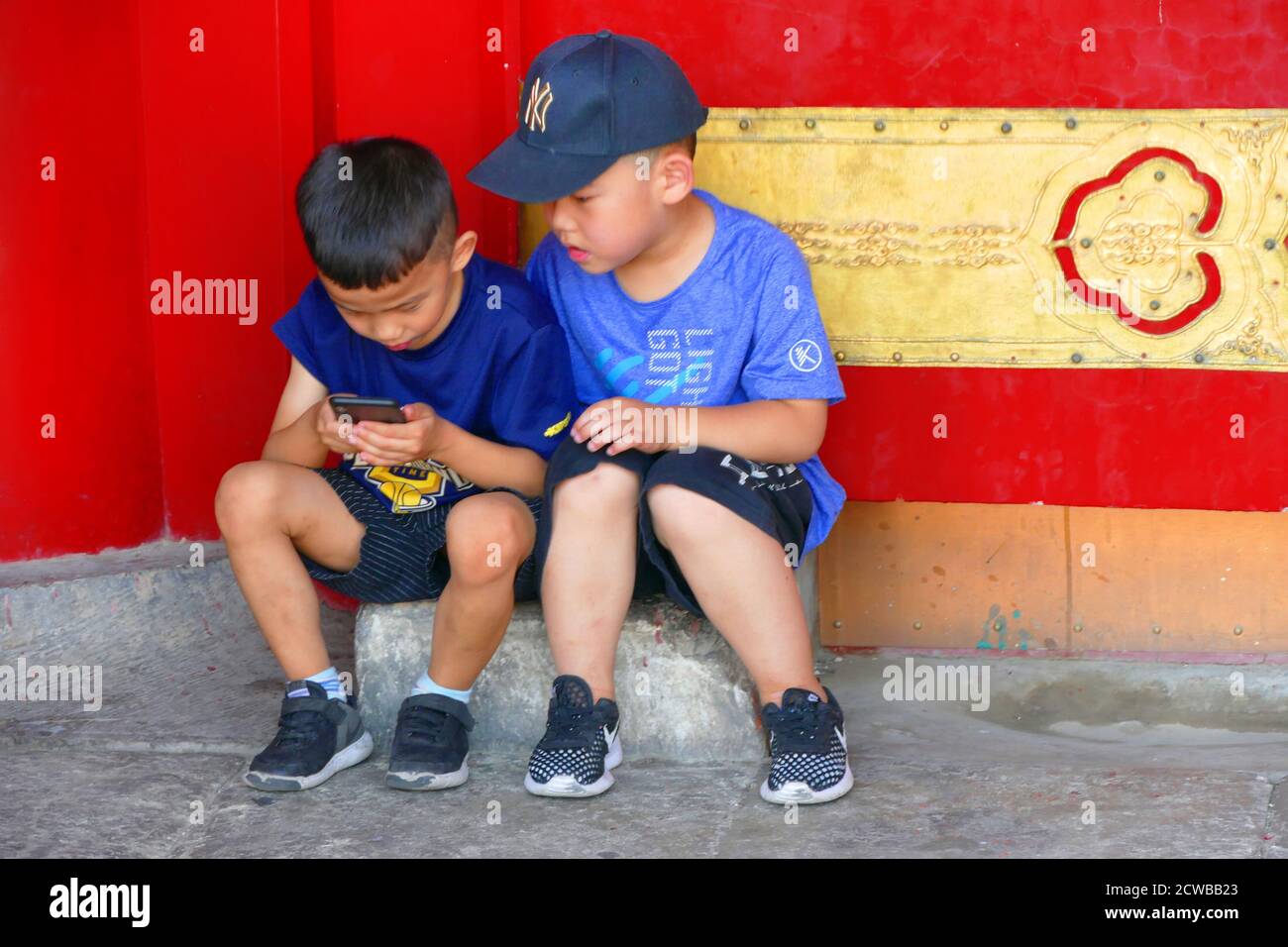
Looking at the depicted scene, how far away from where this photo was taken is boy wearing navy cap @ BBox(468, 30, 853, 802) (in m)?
2.47

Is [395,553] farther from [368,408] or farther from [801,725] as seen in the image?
[801,725]

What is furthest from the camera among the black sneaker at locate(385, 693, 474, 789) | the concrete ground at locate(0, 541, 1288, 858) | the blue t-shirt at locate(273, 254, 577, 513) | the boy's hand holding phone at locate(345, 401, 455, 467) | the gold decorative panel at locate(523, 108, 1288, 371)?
the gold decorative panel at locate(523, 108, 1288, 371)

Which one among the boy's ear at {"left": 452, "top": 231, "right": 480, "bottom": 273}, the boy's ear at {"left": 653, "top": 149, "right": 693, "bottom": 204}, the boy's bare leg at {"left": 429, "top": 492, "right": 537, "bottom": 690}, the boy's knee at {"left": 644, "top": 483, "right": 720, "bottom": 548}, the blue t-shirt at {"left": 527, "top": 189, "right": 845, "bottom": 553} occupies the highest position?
the boy's ear at {"left": 653, "top": 149, "right": 693, "bottom": 204}

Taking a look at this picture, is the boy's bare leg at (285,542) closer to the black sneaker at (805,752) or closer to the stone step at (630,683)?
the stone step at (630,683)

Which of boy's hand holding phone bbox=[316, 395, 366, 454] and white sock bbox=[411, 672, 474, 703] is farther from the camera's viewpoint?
white sock bbox=[411, 672, 474, 703]

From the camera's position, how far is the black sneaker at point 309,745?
8.35 feet

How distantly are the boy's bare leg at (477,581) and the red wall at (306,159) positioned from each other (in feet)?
2.61

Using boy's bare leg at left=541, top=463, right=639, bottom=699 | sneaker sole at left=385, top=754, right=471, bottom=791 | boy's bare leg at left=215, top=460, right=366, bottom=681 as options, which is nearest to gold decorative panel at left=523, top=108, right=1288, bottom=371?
boy's bare leg at left=541, top=463, right=639, bottom=699

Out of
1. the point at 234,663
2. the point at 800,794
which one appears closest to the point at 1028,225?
the point at 800,794

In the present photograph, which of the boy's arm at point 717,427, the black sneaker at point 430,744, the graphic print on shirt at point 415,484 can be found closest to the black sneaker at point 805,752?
the boy's arm at point 717,427

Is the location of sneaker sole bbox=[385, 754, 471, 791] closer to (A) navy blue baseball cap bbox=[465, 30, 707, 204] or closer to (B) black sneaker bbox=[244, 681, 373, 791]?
(B) black sneaker bbox=[244, 681, 373, 791]

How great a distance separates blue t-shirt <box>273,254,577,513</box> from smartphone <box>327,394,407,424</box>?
0.16m

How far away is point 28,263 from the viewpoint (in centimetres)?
307

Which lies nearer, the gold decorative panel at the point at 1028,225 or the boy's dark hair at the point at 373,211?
the boy's dark hair at the point at 373,211
